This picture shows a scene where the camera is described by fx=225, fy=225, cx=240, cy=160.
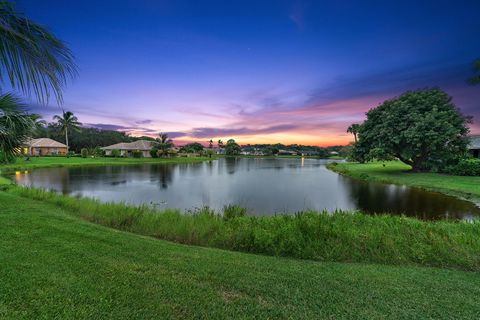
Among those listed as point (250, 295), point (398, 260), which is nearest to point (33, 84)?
point (250, 295)

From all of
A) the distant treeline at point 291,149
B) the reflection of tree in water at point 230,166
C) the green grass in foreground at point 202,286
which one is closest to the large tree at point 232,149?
the distant treeline at point 291,149

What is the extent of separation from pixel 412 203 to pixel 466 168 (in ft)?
38.5

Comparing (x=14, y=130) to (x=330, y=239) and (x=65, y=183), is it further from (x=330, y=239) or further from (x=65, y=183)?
(x=65, y=183)

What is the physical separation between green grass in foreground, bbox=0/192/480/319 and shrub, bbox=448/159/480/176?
21.8 metres

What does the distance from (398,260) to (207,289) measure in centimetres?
392

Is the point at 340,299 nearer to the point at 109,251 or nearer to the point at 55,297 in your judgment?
the point at 55,297

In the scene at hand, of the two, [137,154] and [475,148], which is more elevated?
[475,148]

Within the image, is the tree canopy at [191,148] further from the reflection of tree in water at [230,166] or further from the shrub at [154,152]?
the reflection of tree in water at [230,166]

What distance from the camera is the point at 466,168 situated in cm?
1922

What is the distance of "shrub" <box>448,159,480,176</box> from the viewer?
1874 centimetres

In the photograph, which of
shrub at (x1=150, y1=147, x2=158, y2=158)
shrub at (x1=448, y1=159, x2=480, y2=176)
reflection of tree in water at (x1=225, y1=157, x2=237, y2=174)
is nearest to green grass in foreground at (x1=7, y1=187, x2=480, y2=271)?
shrub at (x1=448, y1=159, x2=480, y2=176)

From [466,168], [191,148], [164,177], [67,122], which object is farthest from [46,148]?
[466,168]

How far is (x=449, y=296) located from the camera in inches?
114

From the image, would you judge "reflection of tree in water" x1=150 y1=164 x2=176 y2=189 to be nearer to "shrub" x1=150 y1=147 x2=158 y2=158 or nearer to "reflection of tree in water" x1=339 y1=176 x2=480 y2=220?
"reflection of tree in water" x1=339 y1=176 x2=480 y2=220
